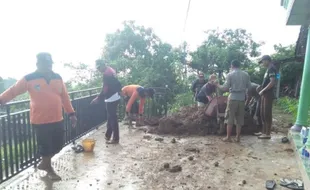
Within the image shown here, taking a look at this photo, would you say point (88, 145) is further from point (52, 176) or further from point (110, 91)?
point (52, 176)

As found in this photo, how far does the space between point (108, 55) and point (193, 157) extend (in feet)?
35.7

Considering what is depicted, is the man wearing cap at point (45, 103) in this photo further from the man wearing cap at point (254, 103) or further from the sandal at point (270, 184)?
the man wearing cap at point (254, 103)

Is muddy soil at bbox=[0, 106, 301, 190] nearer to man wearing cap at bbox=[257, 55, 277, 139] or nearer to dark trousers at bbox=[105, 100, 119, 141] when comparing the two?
dark trousers at bbox=[105, 100, 119, 141]

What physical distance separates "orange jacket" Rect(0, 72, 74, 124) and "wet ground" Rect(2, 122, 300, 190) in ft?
2.75

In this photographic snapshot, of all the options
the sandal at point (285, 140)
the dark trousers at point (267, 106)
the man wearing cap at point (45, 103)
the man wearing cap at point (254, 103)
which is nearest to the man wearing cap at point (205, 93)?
the man wearing cap at point (254, 103)

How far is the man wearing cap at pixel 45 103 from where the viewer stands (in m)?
3.16

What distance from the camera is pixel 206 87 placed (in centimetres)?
661

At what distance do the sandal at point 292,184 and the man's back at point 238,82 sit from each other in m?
2.11

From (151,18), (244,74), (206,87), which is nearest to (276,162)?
(244,74)

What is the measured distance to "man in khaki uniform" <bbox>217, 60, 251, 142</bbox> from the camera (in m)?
5.05

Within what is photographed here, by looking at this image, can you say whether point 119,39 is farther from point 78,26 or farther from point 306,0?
point 306,0

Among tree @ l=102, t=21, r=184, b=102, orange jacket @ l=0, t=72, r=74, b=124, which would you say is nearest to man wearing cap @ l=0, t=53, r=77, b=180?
orange jacket @ l=0, t=72, r=74, b=124

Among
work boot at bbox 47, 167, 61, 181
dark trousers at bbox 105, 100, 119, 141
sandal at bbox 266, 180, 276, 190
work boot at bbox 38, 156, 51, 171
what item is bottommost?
work boot at bbox 47, 167, 61, 181

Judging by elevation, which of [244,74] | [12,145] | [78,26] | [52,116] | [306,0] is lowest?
[12,145]
